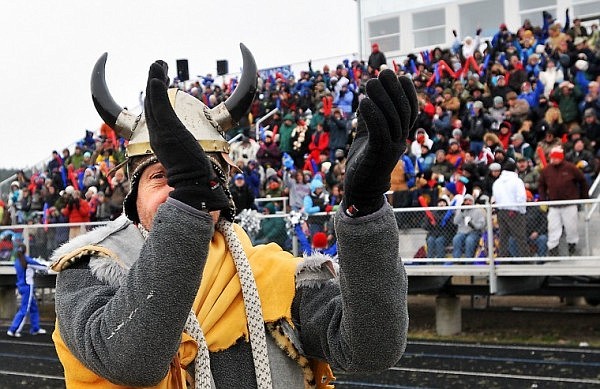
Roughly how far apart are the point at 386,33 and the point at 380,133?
915 inches

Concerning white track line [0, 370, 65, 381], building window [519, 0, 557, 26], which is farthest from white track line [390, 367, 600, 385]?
building window [519, 0, 557, 26]

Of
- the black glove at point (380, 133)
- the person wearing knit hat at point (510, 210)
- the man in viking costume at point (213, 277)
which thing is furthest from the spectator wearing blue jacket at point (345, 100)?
the black glove at point (380, 133)

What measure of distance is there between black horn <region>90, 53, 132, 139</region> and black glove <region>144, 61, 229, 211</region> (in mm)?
537

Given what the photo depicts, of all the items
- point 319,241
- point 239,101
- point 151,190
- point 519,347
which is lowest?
point 519,347

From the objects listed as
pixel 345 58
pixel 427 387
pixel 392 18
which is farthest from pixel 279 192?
pixel 392 18

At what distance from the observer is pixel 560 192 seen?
1116cm

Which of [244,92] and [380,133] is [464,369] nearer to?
[244,92]

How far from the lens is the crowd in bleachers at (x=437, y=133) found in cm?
1292

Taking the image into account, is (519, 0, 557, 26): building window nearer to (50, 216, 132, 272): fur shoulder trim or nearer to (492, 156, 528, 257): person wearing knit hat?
(492, 156, 528, 257): person wearing knit hat

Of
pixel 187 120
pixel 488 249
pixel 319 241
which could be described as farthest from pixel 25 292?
pixel 187 120

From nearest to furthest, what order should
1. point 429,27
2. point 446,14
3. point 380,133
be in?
point 380,133, point 446,14, point 429,27

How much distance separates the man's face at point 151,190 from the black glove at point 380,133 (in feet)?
1.79

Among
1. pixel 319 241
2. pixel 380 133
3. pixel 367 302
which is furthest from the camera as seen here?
pixel 319 241

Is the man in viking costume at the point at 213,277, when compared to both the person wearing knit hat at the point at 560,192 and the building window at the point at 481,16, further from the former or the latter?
the building window at the point at 481,16
